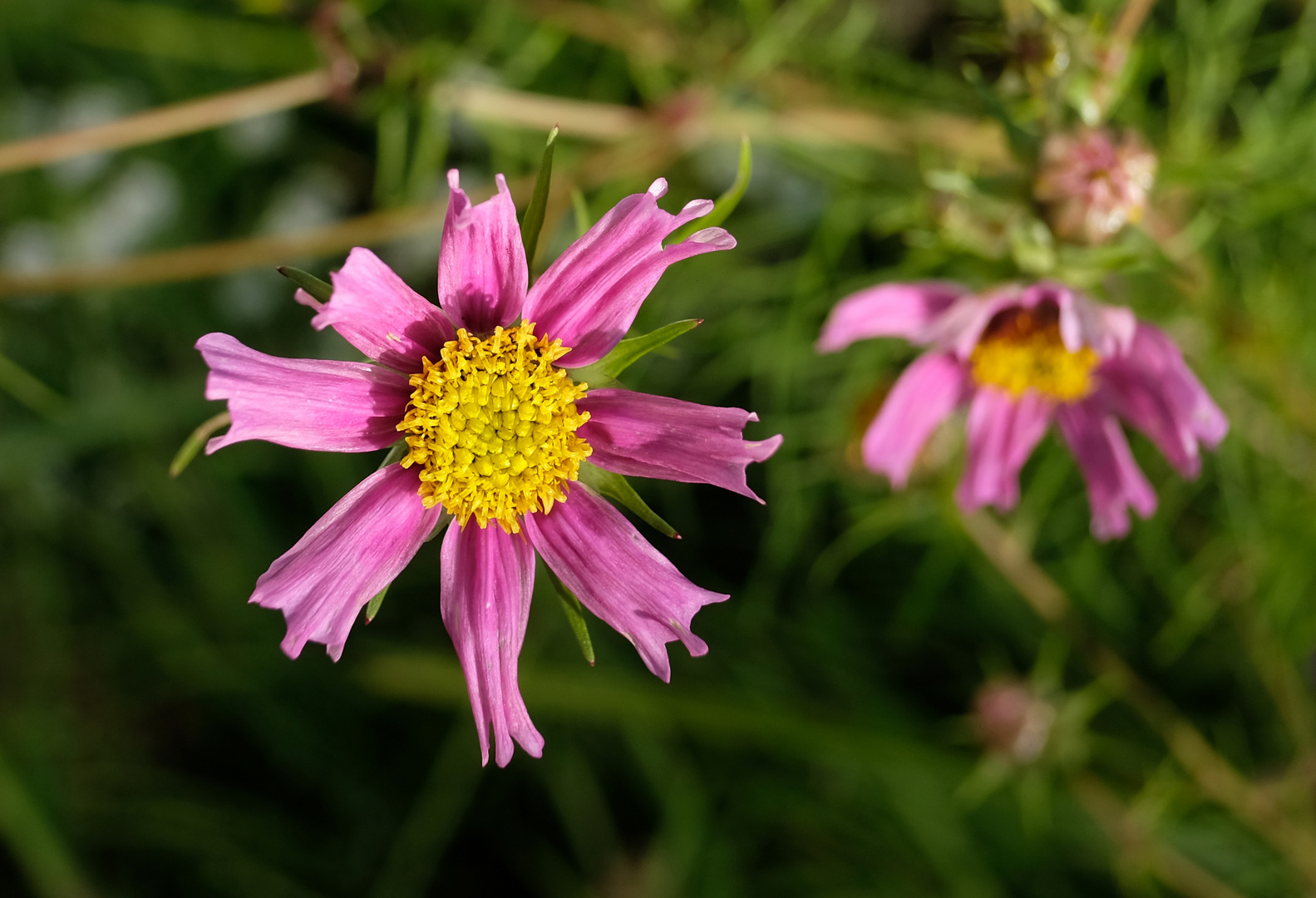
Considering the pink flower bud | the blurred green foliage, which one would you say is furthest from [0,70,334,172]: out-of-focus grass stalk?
the pink flower bud

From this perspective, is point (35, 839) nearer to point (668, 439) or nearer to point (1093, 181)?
point (668, 439)

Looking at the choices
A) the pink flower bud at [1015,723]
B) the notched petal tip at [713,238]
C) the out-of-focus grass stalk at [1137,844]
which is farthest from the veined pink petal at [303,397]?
the out-of-focus grass stalk at [1137,844]

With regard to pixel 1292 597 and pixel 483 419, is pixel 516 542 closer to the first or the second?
pixel 483 419

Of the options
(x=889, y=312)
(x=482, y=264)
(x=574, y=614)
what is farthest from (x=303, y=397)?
(x=889, y=312)

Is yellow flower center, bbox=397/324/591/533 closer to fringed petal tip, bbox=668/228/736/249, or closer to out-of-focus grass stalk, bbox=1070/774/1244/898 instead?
fringed petal tip, bbox=668/228/736/249

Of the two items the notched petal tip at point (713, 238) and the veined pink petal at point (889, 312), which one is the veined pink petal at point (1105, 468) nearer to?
the veined pink petal at point (889, 312)
